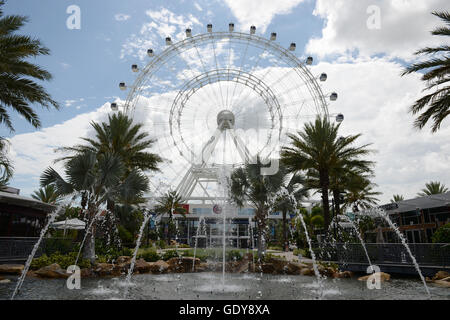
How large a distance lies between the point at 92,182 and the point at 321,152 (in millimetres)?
12368

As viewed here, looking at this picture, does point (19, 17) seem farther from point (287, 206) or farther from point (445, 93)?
point (287, 206)

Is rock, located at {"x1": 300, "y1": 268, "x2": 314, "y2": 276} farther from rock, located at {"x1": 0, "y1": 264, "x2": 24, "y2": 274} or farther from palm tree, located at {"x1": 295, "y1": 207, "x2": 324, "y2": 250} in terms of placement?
palm tree, located at {"x1": 295, "y1": 207, "x2": 324, "y2": 250}

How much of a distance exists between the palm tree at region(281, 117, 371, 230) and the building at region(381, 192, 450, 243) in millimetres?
6199

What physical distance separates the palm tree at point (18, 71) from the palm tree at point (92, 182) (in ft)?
8.90

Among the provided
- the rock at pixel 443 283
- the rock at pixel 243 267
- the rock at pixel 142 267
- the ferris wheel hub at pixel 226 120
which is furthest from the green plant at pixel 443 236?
the ferris wheel hub at pixel 226 120

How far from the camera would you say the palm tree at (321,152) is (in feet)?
62.0

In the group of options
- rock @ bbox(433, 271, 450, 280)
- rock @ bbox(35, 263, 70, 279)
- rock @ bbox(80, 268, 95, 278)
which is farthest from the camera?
rock @ bbox(80, 268, 95, 278)

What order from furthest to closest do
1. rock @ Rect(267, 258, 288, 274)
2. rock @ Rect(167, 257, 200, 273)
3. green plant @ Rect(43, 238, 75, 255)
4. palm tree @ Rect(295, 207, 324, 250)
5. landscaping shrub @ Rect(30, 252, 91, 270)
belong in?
palm tree @ Rect(295, 207, 324, 250), green plant @ Rect(43, 238, 75, 255), rock @ Rect(167, 257, 200, 273), rock @ Rect(267, 258, 288, 274), landscaping shrub @ Rect(30, 252, 91, 270)

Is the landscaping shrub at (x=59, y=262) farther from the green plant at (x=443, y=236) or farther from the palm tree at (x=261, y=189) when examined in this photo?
the green plant at (x=443, y=236)

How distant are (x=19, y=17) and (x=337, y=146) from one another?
16.5 m

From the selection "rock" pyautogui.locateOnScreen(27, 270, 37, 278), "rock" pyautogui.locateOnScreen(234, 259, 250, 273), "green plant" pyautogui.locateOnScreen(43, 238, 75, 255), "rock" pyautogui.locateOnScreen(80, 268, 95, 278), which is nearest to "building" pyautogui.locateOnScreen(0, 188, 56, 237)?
"green plant" pyautogui.locateOnScreen(43, 238, 75, 255)

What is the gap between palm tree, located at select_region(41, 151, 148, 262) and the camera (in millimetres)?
14695

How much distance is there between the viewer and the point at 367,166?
2086 centimetres

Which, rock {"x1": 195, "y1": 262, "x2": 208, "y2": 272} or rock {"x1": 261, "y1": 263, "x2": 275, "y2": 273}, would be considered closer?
rock {"x1": 261, "y1": 263, "x2": 275, "y2": 273}
